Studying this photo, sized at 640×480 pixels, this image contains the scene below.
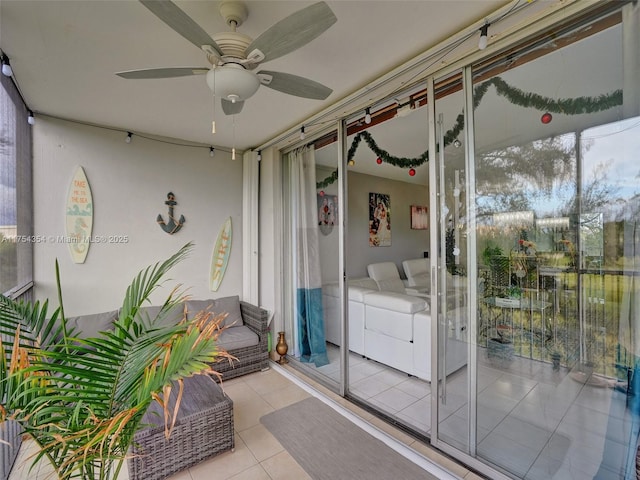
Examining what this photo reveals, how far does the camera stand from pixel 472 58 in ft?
5.83

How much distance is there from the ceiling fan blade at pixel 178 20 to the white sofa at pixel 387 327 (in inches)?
88.8

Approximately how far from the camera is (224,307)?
3.45 m

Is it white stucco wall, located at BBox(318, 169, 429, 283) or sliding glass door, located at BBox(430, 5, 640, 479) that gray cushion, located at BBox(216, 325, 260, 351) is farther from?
sliding glass door, located at BBox(430, 5, 640, 479)

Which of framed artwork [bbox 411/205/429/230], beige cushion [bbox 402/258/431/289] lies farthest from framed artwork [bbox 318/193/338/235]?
framed artwork [bbox 411/205/429/230]

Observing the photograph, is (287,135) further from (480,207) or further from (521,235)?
(521,235)

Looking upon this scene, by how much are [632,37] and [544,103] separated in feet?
1.17

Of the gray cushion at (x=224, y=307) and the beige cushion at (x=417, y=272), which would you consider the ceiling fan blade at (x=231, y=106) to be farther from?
the beige cushion at (x=417, y=272)

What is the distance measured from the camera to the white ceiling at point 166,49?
152 cm

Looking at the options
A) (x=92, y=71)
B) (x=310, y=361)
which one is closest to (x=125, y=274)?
(x=92, y=71)

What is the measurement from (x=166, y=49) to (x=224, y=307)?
2535mm

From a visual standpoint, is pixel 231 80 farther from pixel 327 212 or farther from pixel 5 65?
pixel 327 212

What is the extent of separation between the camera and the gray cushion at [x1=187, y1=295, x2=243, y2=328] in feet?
11.0

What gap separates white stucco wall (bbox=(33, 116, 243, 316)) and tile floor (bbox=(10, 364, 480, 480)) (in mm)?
1275

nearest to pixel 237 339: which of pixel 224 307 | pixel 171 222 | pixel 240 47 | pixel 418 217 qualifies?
pixel 224 307
